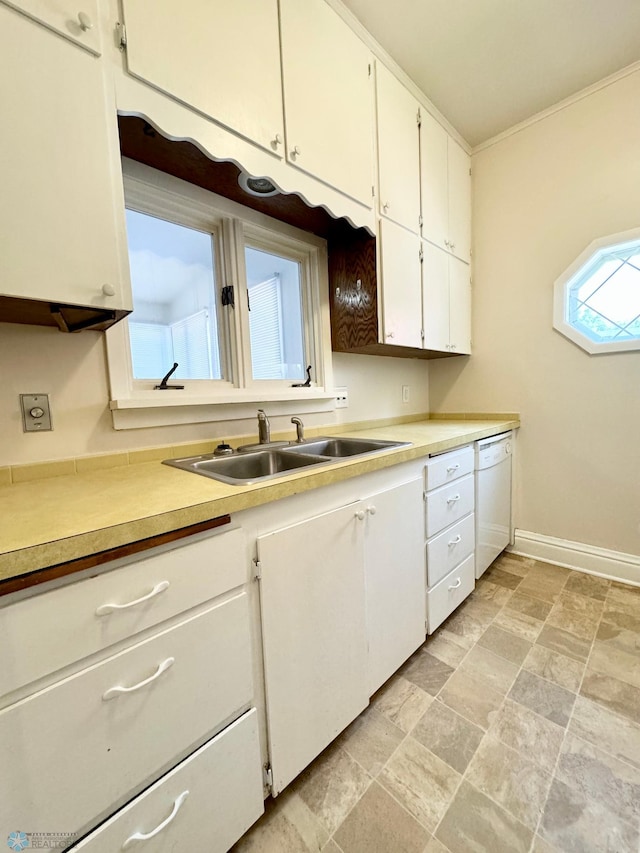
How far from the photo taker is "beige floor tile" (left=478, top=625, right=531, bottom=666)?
4.77 ft

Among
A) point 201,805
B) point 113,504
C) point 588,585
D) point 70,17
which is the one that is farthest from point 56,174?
point 588,585

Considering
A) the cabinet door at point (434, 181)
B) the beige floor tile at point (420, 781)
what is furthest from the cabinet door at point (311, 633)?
the cabinet door at point (434, 181)

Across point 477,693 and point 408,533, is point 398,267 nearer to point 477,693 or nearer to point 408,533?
point 408,533

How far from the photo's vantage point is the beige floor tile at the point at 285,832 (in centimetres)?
86

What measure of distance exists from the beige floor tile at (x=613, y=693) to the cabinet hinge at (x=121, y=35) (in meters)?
2.51

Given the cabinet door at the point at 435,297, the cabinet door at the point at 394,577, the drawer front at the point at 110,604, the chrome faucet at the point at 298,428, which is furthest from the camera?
the cabinet door at the point at 435,297

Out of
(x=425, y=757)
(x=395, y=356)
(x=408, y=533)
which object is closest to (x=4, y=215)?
(x=408, y=533)

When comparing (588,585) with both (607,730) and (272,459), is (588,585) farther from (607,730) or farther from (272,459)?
(272,459)

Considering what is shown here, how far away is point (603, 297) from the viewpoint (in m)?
1.98

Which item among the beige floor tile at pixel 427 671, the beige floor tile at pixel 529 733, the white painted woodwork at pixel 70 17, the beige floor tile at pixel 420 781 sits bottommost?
the beige floor tile at pixel 427 671

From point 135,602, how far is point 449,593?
1.46m

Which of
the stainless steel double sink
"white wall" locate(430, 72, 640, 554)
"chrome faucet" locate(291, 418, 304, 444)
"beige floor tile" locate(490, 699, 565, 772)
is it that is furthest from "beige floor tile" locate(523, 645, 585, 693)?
"chrome faucet" locate(291, 418, 304, 444)

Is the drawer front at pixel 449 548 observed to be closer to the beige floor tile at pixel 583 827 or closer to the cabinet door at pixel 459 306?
the beige floor tile at pixel 583 827

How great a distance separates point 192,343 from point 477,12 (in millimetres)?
1908
